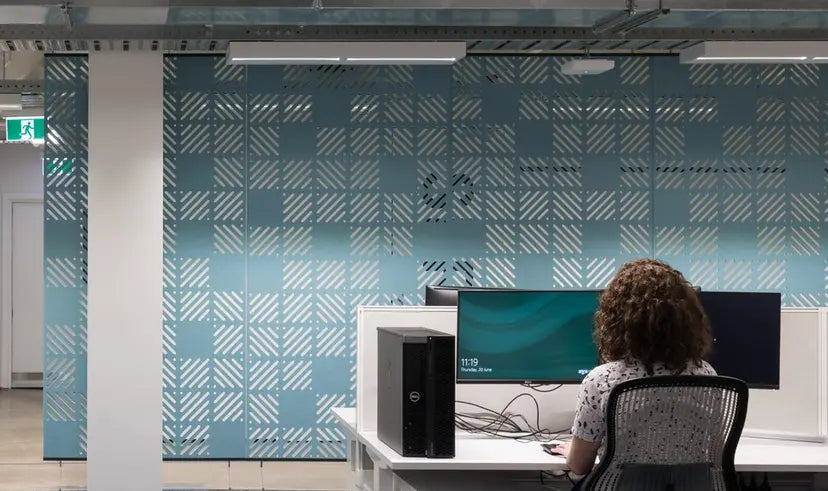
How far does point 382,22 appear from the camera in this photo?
17.6 feet

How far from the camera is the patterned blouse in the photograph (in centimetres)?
319

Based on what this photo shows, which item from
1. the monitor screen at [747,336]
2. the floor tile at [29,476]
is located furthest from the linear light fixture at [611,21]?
the floor tile at [29,476]

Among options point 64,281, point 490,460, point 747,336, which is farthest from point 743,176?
point 64,281

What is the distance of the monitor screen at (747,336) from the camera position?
416 centimetres

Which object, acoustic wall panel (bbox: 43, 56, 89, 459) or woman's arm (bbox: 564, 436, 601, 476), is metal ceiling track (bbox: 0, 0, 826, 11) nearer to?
acoustic wall panel (bbox: 43, 56, 89, 459)

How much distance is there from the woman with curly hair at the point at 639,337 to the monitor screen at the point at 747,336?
0.94 m

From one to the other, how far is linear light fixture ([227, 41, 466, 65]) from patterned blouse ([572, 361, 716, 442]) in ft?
9.34

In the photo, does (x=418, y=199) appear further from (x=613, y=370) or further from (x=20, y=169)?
(x=20, y=169)

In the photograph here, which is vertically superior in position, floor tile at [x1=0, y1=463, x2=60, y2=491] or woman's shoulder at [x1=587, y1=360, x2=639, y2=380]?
woman's shoulder at [x1=587, y1=360, x2=639, y2=380]

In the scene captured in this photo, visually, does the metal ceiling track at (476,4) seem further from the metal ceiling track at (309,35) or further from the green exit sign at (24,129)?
the green exit sign at (24,129)

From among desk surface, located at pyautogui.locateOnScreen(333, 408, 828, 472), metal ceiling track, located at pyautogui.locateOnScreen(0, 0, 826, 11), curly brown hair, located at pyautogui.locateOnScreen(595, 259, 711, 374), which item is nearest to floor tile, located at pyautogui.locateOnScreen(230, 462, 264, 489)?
desk surface, located at pyautogui.locateOnScreen(333, 408, 828, 472)

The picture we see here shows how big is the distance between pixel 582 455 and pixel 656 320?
0.51m

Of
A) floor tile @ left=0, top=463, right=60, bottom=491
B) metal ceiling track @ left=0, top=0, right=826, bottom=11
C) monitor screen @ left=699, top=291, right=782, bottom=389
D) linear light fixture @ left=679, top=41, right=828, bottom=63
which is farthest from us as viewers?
floor tile @ left=0, top=463, right=60, bottom=491

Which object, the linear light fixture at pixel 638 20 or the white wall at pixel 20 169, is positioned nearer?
the linear light fixture at pixel 638 20
